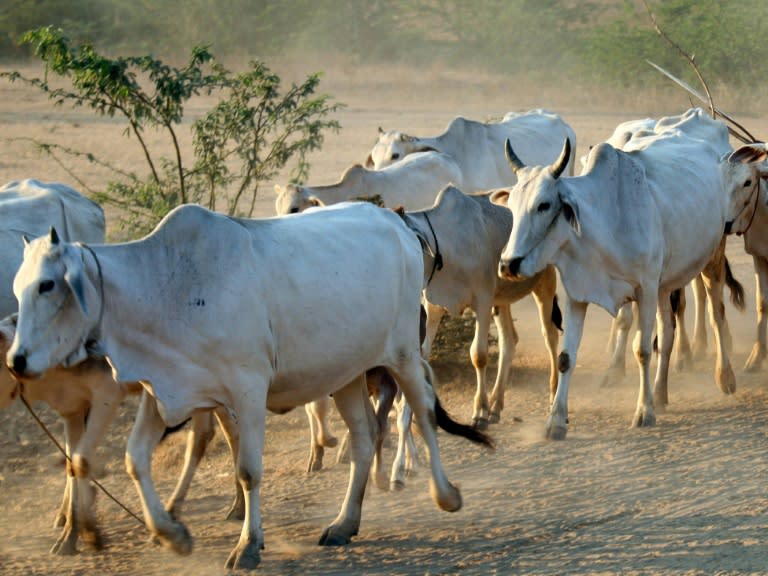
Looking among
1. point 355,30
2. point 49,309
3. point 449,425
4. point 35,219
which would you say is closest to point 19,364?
Answer: point 49,309

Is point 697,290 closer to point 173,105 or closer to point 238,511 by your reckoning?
point 173,105

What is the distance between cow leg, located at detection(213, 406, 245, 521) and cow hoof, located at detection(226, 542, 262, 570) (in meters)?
0.52

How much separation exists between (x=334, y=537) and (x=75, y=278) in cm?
176

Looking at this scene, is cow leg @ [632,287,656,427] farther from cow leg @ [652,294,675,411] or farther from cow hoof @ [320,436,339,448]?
cow hoof @ [320,436,339,448]

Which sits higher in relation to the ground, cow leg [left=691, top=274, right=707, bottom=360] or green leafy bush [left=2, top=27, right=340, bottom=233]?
green leafy bush [left=2, top=27, right=340, bottom=233]

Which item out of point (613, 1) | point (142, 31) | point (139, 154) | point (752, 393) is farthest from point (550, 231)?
point (613, 1)

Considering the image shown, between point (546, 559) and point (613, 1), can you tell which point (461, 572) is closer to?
point (546, 559)

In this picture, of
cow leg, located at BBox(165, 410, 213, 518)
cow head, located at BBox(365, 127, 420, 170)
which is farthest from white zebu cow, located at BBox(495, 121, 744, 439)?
cow head, located at BBox(365, 127, 420, 170)

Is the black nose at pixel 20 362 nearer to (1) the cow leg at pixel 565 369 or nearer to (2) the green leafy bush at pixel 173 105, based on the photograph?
(1) the cow leg at pixel 565 369

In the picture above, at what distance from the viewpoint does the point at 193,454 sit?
7176mm

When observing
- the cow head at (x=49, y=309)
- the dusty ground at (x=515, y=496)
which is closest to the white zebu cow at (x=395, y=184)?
the dusty ground at (x=515, y=496)

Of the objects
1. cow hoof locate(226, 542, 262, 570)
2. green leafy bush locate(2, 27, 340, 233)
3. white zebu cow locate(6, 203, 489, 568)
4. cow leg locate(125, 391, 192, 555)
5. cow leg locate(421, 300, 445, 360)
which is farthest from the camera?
→ green leafy bush locate(2, 27, 340, 233)

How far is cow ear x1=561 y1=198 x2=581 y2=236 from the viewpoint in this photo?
Answer: 8.33m

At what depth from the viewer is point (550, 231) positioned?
27.3 feet
